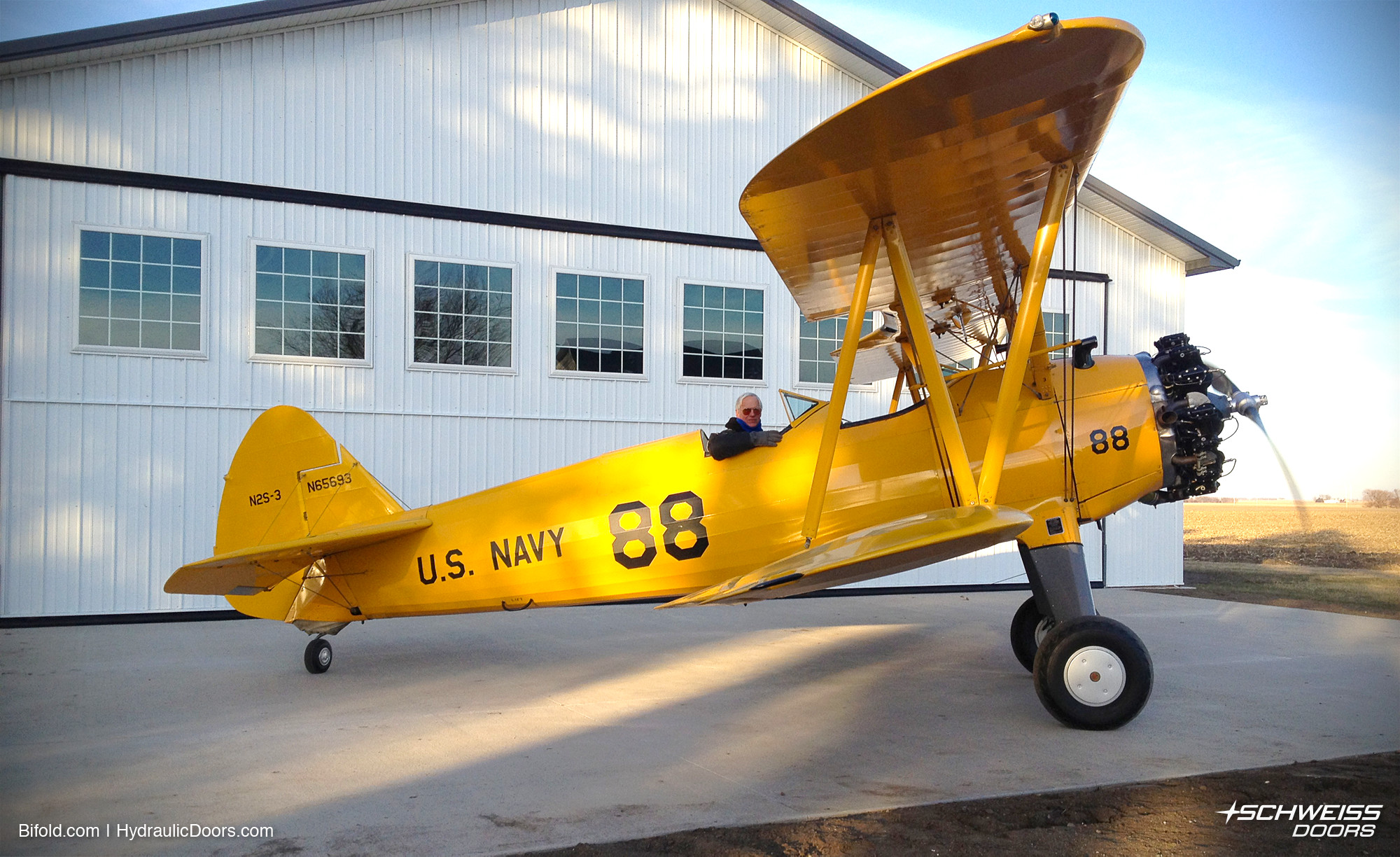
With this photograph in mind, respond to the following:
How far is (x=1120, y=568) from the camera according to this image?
14289 millimetres

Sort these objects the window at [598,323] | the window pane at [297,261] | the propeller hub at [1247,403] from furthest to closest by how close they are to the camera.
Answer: the window at [598,323] < the window pane at [297,261] < the propeller hub at [1247,403]

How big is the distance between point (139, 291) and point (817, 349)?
884cm

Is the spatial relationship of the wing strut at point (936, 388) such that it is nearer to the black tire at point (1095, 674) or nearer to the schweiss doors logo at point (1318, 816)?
the black tire at point (1095, 674)

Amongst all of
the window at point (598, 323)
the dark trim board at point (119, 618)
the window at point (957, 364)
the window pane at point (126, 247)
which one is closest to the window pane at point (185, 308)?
the window pane at point (126, 247)

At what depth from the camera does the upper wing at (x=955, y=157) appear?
4184 millimetres

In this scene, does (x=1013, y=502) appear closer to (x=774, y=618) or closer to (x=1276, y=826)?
(x=1276, y=826)

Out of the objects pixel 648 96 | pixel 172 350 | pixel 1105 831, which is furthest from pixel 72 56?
pixel 1105 831

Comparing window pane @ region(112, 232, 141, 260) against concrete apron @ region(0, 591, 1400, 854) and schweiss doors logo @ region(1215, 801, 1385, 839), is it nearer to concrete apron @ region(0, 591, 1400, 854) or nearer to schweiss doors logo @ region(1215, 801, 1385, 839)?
concrete apron @ region(0, 591, 1400, 854)

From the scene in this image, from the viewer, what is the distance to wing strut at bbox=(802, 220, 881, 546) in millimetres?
5219

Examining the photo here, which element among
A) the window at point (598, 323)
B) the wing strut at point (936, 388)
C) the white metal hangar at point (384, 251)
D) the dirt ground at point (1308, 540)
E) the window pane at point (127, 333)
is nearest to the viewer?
the wing strut at point (936, 388)

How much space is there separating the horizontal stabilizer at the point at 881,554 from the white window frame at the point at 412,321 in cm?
754

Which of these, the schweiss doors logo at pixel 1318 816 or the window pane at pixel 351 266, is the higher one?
the window pane at pixel 351 266

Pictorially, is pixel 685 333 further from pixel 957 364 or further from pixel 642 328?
pixel 957 364

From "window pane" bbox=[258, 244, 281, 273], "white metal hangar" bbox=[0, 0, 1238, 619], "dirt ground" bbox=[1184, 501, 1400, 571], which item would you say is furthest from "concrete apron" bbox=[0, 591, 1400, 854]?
"dirt ground" bbox=[1184, 501, 1400, 571]
